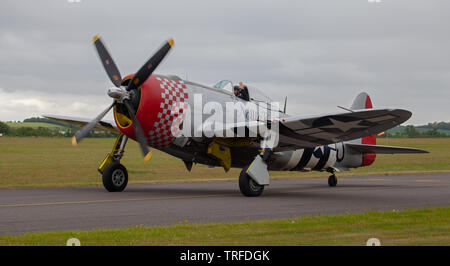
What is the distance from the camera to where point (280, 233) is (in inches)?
355

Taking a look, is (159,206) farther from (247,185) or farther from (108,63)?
(108,63)

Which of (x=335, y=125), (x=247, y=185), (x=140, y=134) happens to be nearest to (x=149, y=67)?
(x=140, y=134)

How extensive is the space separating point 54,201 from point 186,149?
4284 millimetres

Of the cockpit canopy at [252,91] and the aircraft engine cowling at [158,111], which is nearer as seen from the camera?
the aircraft engine cowling at [158,111]

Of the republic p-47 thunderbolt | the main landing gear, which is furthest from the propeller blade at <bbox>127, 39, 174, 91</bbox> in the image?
the main landing gear

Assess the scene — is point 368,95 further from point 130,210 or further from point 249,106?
point 130,210

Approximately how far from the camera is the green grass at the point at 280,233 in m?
8.02

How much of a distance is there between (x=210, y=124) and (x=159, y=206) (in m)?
3.92

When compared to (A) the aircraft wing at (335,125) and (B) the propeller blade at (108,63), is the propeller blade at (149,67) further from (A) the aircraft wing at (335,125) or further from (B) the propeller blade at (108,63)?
(A) the aircraft wing at (335,125)

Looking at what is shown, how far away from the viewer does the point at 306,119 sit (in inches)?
595

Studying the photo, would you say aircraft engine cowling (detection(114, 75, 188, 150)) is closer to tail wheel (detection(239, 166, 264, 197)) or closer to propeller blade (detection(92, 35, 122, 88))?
propeller blade (detection(92, 35, 122, 88))

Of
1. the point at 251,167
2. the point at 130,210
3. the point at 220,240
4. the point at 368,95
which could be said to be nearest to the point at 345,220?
the point at 220,240

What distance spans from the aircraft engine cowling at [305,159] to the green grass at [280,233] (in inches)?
321

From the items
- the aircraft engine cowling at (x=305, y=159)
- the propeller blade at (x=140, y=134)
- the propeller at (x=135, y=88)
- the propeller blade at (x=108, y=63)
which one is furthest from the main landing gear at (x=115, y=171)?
the aircraft engine cowling at (x=305, y=159)
